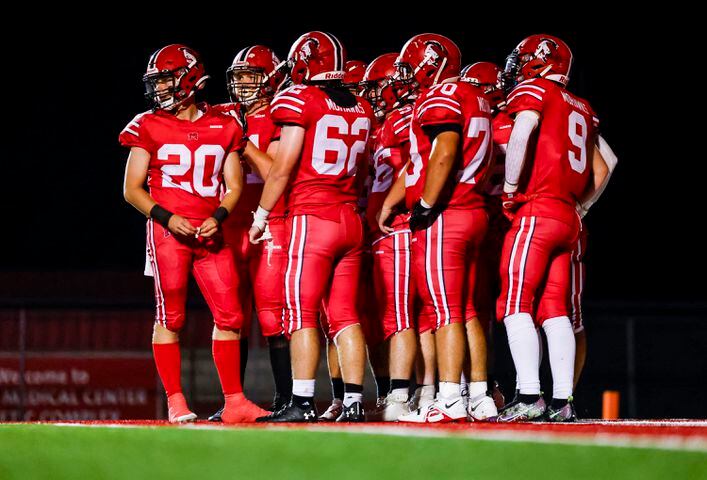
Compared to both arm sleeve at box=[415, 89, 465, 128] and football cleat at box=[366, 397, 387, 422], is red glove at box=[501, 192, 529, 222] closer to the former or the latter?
arm sleeve at box=[415, 89, 465, 128]

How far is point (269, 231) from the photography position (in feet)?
16.6

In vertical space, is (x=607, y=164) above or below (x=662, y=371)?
above

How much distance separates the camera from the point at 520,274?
4410mm

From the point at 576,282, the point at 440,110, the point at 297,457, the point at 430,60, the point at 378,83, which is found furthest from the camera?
the point at 378,83

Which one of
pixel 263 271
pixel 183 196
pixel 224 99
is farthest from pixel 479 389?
pixel 224 99

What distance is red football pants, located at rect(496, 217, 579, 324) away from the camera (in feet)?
14.5

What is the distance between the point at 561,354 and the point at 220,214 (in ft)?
5.10

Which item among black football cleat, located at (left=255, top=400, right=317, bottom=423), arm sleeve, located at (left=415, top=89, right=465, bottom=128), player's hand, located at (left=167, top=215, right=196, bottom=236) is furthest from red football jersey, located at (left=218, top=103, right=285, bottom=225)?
black football cleat, located at (left=255, top=400, right=317, bottom=423)

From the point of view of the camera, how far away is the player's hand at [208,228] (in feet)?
15.5

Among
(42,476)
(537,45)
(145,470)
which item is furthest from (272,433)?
(537,45)

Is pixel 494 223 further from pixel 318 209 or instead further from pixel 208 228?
pixel 208 228

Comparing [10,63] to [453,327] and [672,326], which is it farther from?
[453,327]

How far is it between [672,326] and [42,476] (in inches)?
280

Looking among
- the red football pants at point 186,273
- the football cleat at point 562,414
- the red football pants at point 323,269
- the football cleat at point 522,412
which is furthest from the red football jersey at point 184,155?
the football cleat at point 562,414
